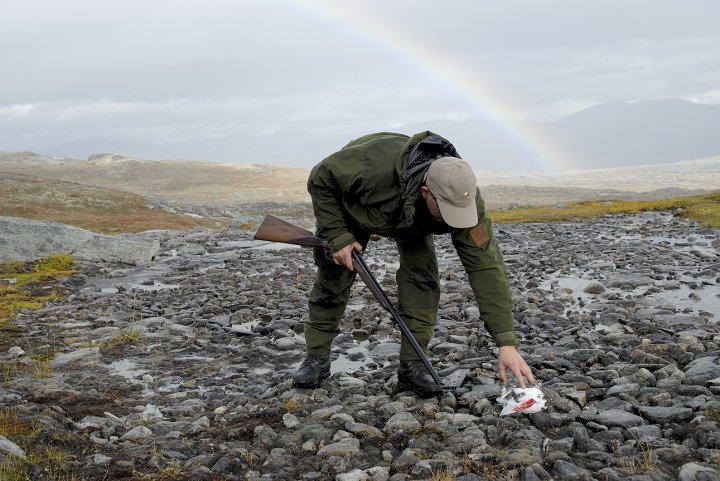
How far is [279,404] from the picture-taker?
6332mm

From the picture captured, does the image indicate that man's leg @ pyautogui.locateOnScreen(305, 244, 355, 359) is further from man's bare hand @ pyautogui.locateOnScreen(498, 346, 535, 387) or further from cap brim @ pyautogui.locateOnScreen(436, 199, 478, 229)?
man's bare hand @ pyautogui.locateOnScreen(498, 346, 535, 387)

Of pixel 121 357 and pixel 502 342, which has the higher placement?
pixel 502 342

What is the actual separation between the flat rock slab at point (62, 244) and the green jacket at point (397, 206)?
591 inches

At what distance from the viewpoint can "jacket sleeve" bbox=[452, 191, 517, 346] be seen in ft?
17.8

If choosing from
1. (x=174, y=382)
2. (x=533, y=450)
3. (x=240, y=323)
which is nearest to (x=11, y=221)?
(x=240, y=323)

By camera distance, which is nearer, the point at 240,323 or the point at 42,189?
the point at 240,323

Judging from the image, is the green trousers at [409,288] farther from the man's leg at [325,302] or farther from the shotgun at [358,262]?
the shotgun at [358,262]

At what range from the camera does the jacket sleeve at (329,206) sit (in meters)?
6.07

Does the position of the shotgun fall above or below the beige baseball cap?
below

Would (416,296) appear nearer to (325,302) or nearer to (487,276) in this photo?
(325,302)

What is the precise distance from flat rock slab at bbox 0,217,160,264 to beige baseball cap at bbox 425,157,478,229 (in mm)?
16386

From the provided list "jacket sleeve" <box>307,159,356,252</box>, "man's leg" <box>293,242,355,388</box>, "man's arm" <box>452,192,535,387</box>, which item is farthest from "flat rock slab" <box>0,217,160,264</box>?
"man's arm" <box>452,192,535,387</box>

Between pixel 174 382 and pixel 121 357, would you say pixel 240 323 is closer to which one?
pixel 121 357

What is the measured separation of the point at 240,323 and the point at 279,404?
4.43 meters
